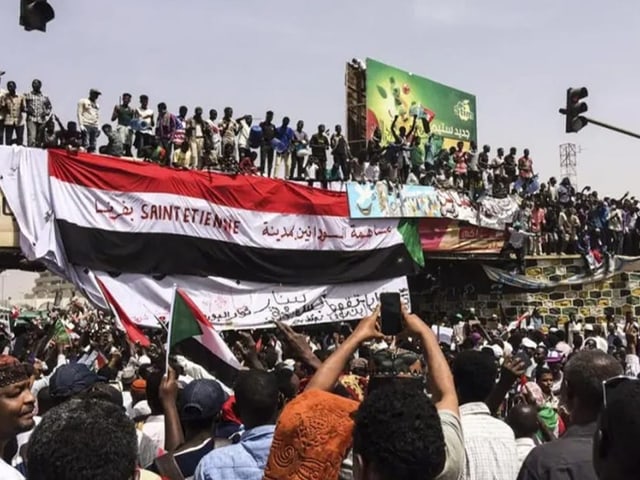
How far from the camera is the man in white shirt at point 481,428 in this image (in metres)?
2.84

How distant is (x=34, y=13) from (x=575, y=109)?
25.4 feet

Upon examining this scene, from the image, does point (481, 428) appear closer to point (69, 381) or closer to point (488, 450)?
point (488, 450)

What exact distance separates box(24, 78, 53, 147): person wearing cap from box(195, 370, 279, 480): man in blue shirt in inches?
408

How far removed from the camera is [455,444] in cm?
230

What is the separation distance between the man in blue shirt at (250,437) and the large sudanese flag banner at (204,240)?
8471 millimetres

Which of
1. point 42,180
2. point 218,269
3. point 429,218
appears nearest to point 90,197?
point 42,180

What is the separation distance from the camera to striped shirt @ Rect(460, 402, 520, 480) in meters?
2.84

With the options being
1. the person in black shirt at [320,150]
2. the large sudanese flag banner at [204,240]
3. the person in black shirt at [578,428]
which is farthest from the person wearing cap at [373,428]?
the person in black shirt at [320,150]

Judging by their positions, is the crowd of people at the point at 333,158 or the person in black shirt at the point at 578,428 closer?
the person in black shirt at the point at 578,428

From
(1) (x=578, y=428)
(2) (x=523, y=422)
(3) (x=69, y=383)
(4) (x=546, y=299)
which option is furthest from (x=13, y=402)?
(4) (x=546, y=299)

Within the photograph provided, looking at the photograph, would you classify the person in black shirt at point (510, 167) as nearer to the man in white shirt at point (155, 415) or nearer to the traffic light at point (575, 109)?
the traffic light at point (575, 109)

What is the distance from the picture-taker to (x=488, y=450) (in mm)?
2861

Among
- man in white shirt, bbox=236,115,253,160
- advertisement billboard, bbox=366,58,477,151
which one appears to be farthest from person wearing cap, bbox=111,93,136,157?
advertisement billboard, bbox=366,58,477,151

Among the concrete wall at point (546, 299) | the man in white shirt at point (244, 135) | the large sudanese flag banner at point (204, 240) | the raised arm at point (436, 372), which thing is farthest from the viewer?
the concrete wall at point (546, 299)
